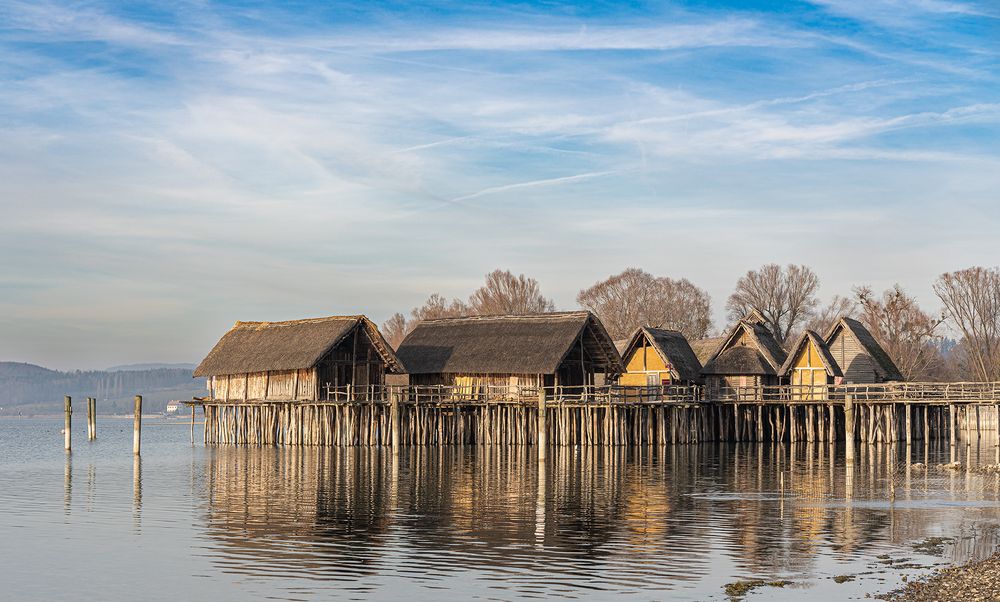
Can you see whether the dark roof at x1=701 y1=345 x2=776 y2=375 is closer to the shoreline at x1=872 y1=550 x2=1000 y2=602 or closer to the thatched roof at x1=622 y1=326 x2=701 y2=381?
the thatched roof at x1=622 y1=326 x2=701 y2=381

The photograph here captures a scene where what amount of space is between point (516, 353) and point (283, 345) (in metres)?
12.0

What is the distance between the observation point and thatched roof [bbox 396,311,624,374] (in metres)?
60.9

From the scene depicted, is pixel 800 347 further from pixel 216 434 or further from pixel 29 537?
pixel 29 537

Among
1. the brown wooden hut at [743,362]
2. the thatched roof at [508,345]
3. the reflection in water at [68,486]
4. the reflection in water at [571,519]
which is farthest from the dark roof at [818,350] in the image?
the reflection in water at [68,486]

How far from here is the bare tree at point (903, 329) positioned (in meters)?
92.4

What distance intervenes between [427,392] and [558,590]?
43.5m

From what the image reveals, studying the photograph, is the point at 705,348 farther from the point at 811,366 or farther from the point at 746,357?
the point at 811,366

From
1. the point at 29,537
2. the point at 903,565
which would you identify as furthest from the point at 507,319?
the point at 903,565

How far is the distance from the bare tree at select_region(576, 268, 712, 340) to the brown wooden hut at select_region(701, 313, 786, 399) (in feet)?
115

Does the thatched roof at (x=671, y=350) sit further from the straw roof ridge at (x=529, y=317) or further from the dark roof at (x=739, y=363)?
the straw roof ridge at (x=529, y=317)

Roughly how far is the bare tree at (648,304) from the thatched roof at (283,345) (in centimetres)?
4223

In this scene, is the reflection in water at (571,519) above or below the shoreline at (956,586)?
below

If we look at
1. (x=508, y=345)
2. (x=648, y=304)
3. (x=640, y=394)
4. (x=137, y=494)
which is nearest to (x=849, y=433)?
(x=640, y=394)

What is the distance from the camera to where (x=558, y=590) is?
20.3 meters
